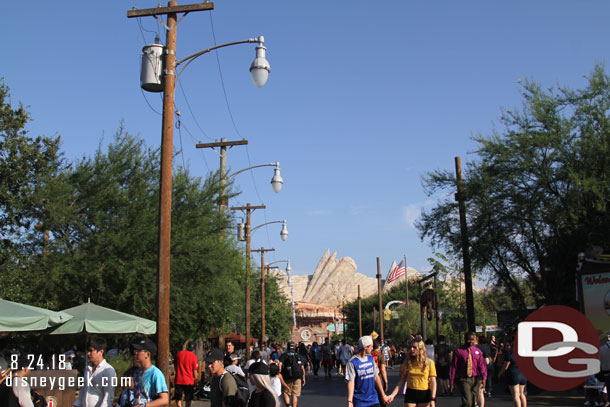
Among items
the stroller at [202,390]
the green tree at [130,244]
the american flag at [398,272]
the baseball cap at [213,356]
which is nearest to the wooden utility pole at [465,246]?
the green tree at [130,244]

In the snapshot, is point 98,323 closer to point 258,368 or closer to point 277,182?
point 258,368

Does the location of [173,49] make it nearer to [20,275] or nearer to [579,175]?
[20,275]

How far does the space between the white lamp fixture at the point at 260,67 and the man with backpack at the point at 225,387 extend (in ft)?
26.4

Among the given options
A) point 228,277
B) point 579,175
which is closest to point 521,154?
point 579,175

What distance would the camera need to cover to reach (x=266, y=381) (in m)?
8.29

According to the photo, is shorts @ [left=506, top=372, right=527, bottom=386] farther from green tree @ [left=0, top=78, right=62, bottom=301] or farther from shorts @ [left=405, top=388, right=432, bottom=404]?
green tree @ [left=0, top=78, right=62, bottom=301]

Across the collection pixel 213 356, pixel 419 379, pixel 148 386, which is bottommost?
pixel 419 379

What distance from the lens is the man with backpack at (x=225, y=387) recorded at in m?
7.25

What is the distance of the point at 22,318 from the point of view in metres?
12.3

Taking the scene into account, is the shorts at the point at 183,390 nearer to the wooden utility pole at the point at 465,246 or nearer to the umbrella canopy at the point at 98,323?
the umbrella canopy at the point at 98,323

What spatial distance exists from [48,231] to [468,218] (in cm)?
1615

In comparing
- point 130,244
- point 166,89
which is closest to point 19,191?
point 130,244

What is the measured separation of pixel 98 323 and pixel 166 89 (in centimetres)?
563

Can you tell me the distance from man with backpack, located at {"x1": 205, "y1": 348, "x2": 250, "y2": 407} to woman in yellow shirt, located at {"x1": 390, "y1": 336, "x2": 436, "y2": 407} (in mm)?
3550
